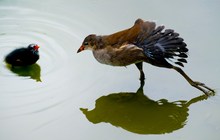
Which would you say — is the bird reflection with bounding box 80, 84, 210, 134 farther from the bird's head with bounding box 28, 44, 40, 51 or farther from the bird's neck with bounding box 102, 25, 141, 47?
the bird's head with bounding box 28, 44, 40, 51

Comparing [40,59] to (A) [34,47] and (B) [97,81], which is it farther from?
(B) [97,81]

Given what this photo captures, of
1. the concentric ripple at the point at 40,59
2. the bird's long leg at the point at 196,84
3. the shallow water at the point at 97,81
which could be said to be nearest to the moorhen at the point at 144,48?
the bird's long leg at the point at 196,84

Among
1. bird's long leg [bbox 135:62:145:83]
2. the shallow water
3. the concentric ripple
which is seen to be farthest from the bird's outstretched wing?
the concentric ripple

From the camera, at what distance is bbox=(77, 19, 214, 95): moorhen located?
19.5 feet

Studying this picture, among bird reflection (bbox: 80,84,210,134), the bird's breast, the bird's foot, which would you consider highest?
the bird's breast

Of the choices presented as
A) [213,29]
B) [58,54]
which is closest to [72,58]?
[58,54]

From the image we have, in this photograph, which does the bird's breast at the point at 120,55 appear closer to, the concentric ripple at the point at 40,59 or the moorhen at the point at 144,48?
the moorhen at the point at 144,48

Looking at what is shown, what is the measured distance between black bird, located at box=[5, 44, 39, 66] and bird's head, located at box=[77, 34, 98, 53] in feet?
1.87

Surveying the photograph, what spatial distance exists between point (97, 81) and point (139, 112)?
660mm

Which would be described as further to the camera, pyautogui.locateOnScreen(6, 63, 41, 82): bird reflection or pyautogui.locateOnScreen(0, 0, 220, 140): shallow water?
pyautogui.locateOnScreen(6, 63, 41, 82): bird reflection

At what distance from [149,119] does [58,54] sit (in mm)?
1573

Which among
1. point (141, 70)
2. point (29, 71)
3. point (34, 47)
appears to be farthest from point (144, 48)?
point (29, 71)

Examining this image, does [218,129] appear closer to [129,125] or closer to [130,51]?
[129,125]

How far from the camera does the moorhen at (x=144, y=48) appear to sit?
5.95m
